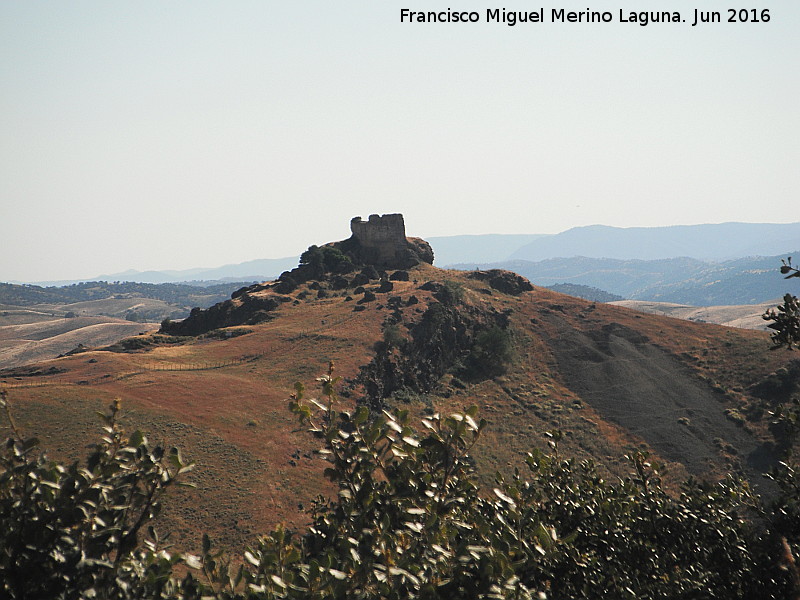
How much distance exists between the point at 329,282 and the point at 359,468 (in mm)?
95373

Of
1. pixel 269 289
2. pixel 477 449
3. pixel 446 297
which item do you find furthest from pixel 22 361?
pixel 477 449

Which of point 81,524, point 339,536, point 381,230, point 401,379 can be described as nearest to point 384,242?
point 381,230

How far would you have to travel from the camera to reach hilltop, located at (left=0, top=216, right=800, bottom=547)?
4694cm

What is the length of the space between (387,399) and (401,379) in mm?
5109

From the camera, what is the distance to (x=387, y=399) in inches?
2709

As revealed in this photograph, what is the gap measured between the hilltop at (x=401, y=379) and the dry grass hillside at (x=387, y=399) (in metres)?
0.22

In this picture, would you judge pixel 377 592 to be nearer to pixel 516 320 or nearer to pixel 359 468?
pixel 359 468

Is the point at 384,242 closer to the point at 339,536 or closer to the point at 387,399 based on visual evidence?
the point at 387,399

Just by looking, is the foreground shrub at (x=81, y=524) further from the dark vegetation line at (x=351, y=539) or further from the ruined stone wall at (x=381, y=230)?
the ruined stone wall at (x=381, y=230)

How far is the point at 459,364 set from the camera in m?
81.6

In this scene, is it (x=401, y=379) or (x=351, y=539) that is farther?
(x=401, y=379)

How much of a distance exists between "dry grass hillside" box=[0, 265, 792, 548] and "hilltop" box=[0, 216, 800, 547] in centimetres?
22

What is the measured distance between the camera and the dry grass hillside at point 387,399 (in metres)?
45.5

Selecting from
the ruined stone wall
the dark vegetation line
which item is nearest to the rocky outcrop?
the ruined stone wall
